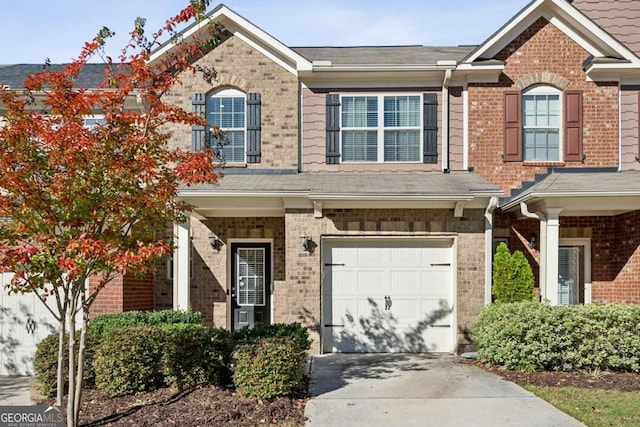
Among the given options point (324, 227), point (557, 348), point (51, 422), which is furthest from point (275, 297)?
point (51, 422)

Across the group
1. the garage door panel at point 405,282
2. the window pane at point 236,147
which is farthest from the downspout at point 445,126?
the window pane at point 236,147

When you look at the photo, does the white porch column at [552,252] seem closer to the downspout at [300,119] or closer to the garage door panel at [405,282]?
the garage door panel at [405,282]

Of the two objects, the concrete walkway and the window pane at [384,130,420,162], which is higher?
the window pane at [384,130,420,162]

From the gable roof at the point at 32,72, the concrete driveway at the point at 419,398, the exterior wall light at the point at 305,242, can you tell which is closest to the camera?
the concrete driveway at the point at 419,398

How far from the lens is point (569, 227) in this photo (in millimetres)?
13312

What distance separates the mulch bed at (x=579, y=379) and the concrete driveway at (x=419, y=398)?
0.37 meters

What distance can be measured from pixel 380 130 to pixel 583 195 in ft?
14.5

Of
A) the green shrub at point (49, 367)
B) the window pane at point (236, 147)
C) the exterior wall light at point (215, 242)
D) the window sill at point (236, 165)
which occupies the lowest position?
the green shrub at point (49, 367)

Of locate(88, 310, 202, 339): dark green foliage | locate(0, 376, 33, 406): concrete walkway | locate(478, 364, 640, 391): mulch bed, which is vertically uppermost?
locate(88, 310, 202, 339): dark green foliage

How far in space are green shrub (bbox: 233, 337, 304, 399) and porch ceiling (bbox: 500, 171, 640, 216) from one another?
5768mm

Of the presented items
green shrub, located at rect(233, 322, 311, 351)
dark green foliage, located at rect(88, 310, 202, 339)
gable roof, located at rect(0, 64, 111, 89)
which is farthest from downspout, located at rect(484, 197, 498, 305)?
gable roof, located at rect(0, 64, 111, 89)

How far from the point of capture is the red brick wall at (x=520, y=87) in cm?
1333

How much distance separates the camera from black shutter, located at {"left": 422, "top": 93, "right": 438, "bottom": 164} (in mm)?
13469

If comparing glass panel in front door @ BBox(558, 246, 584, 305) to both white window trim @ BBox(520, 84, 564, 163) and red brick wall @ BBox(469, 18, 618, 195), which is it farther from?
white window trim @ BBox(520, 84, 564, 163)
